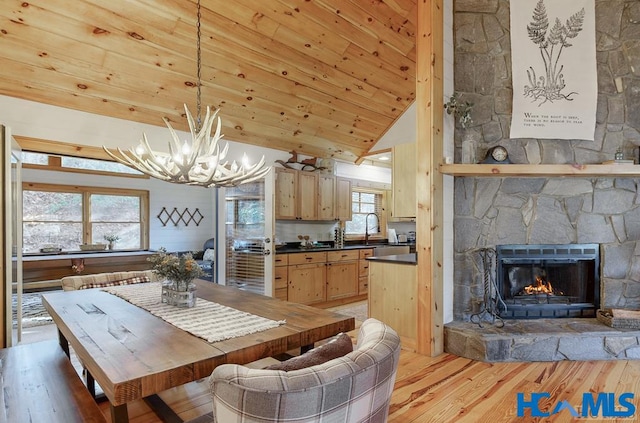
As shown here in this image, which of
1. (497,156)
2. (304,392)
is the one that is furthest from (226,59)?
(304,392)

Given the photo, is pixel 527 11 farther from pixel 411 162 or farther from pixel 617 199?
pixel 617 199

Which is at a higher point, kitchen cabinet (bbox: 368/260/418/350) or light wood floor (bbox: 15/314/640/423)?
kitchen cabinet (bbox: 368/260/418/350)

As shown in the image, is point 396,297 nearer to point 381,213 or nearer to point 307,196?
point 307,196

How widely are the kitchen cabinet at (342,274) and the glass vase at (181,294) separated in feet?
10.9

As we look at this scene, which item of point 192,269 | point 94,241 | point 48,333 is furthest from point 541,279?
point 94,241

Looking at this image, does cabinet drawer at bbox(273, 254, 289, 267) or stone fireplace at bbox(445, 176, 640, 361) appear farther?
cabinet drawer at bbox(273, 254, 289, 267)

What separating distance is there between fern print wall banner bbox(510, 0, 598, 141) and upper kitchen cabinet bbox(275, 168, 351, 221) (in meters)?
2.99

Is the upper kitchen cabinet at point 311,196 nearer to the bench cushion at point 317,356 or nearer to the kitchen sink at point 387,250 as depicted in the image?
the kitchen sink at point 387,250

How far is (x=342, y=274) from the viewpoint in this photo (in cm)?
557

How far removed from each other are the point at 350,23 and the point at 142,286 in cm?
342

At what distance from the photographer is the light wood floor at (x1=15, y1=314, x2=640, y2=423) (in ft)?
7.29

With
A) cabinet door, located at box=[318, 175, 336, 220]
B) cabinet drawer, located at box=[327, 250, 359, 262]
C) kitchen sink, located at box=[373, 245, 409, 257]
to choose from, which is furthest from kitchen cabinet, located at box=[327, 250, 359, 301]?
cabinet door, located at box=[318, 175, 336, 220]

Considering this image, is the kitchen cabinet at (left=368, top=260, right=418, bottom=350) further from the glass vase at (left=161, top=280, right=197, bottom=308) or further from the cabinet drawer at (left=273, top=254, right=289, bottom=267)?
the glass vase at (left=161, top=280, right=197, bottom=308)

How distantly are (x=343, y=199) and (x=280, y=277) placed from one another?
2.00 metres
